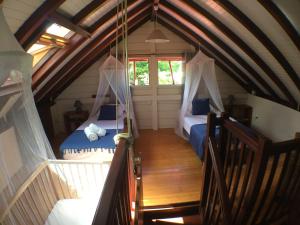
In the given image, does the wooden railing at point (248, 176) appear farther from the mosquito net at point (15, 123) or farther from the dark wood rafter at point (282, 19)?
the mosquito net at point (15, 123)

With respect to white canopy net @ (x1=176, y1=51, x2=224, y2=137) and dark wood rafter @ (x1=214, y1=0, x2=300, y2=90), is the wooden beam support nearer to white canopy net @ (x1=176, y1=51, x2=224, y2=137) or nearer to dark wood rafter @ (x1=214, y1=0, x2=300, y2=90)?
dark wood rafter @ (x1=214, y1=0, x2=300, y2=90)

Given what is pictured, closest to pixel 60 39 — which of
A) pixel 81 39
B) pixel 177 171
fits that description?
pixel 81 39

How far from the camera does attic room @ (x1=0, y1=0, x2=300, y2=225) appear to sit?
4.87 ft

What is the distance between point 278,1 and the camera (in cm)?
202

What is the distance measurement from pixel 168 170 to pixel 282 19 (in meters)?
2.72

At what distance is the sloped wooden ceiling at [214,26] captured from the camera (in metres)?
1.80

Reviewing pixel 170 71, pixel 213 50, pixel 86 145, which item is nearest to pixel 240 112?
pixel 213 50

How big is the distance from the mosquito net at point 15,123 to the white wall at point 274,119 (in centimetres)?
419

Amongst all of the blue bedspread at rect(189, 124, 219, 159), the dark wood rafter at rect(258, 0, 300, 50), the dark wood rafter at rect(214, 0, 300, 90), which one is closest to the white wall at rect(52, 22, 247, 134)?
the blue bedspread at rect(189, 124, 219, 159)

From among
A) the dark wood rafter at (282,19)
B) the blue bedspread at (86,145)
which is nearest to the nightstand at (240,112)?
the dark wood rafter at (282,19)

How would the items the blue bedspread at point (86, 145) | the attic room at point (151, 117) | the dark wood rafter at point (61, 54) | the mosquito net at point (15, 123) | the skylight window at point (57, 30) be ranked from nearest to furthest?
the mosquito net at point (15, 123) → the attic room at point (151, 117) → the skylight window at point (57, 30) → the dark wood rafter at point (61, 54) → the blue bedspread at point (86, 145)

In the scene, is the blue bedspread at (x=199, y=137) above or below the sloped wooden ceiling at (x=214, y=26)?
below

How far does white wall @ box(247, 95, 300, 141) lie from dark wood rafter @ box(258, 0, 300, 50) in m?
2.02

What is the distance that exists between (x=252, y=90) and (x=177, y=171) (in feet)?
10.3
